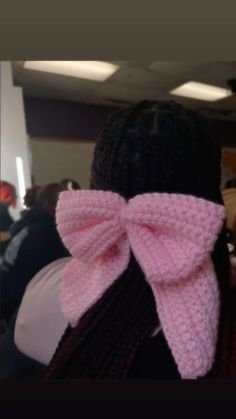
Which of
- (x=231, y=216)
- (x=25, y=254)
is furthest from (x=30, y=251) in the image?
(x=231, y=216)

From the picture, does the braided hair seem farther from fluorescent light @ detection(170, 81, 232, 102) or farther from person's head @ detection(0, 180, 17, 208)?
person's head @ detection(0, 180, 17, 208)

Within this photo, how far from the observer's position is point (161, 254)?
1.34 ft

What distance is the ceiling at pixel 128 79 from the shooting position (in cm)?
70

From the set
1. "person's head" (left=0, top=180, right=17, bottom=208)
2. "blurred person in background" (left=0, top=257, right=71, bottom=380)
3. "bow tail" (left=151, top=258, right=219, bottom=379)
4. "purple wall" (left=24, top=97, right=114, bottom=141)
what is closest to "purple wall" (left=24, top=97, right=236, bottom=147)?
"purple wall" (left=24, top=97, right=114, bottom=141)

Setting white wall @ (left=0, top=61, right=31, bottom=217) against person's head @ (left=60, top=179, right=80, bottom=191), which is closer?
person's head @ (left=60, top=179, right=80, bottom=191)

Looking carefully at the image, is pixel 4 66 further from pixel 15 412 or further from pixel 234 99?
pixel 15 412

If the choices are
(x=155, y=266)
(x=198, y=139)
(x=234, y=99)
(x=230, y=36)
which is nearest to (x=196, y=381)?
(x=155, y=266)

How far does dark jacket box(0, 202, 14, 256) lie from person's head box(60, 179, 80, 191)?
0.42 feet

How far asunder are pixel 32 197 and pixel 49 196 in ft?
0.18

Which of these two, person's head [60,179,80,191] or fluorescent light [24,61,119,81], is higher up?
fluorescent light [24,61,119,81]

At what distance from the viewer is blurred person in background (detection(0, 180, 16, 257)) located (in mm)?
720

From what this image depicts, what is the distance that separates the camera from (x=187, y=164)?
39 cm

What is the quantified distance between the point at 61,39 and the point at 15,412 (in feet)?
2.02

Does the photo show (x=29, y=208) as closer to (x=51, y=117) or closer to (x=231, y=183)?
(x=51, y=117)
